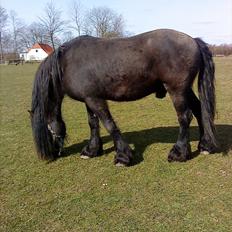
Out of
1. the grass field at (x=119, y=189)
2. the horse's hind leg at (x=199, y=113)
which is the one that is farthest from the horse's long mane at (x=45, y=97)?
the horse's hind leg at (x=199, y=113)

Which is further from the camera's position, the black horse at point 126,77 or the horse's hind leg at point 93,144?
the horse's hind leg at point 93,144

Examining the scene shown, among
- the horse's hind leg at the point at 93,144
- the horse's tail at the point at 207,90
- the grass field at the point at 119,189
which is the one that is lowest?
the grass field at the point at 119,189

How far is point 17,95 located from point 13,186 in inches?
408

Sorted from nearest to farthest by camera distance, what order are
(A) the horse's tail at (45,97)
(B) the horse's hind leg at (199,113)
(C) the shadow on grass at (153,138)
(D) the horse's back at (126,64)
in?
1. (D) the horse's back at (126,64)
2. (A) the horse's tail at (45,97)
3. (B) the horse's hind leg at (199,113)
4. (C) the shadow on grass at (153,138)

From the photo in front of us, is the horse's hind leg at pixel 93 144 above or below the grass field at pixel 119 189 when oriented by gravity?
above

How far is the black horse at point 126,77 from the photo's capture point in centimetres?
452

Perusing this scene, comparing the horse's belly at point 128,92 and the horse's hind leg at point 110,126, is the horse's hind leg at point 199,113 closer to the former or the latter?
the horse's belly at point 128,92

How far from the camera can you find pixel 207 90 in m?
4.71

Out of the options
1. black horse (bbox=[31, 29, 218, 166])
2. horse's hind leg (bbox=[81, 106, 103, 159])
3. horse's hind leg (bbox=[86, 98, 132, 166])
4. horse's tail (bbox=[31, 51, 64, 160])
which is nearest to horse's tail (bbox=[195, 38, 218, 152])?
black horse (bbox=[31, 29, 218, 166])

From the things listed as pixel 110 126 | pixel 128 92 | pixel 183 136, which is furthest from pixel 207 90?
pixel 110 126

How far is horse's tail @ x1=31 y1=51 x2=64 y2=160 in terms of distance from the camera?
4.82 m

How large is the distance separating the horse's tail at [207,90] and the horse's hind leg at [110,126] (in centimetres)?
123

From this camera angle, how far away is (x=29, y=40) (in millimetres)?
75375

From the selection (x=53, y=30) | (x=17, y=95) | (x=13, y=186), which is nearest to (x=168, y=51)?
(x=13, y=186)
